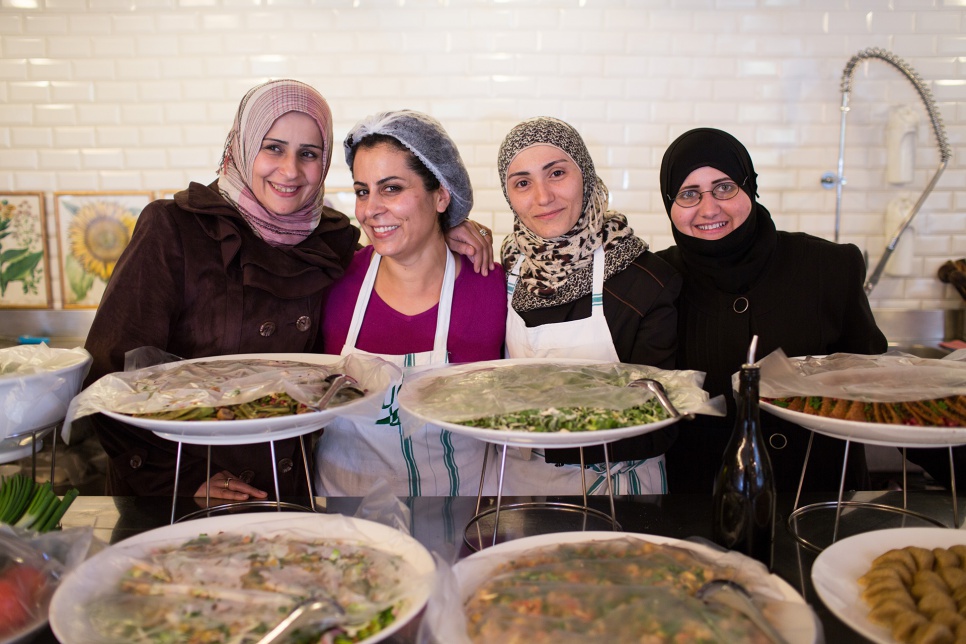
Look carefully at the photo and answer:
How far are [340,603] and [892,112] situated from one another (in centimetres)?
389

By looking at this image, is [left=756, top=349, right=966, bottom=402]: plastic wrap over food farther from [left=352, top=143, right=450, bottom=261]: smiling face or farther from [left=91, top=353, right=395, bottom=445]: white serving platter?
[left=352, top=143, right=450, bottom=261]: smiling face

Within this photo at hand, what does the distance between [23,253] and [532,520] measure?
3650 mm

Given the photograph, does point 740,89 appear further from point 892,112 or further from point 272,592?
point 272,592

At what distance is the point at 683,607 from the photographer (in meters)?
1.05

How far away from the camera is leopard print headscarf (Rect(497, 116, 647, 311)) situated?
2285mm

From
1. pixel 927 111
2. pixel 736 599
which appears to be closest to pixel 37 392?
pixel 736 599

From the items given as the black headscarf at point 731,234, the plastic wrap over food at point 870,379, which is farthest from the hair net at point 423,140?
the plastic wrap over food at point 870,379

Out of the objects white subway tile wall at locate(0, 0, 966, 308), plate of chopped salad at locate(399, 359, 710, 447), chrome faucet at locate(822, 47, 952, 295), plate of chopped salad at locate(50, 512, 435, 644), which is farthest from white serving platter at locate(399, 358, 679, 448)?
chrome faucet at locate(822, 47, 952, 295)

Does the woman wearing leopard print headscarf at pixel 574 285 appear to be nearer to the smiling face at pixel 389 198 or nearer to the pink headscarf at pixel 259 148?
the smiling face at pixel 389 198

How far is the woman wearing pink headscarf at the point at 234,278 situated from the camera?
1.97 m

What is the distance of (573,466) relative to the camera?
228 centimetres

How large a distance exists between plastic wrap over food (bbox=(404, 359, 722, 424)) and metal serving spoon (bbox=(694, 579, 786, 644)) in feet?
1.25

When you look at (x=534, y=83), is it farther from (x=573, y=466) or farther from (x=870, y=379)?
(x=870, y=379)

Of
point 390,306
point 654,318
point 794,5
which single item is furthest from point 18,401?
point 794,5
